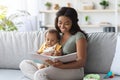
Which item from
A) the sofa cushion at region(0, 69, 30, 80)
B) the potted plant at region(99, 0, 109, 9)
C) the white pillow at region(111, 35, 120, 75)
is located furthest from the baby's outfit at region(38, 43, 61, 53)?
the potted plant at region(99, 0, 109, 9)

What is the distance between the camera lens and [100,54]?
88.5 inches

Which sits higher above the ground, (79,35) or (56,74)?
(79,35)

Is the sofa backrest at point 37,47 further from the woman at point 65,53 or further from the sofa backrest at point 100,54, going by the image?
the woman at point 65,53

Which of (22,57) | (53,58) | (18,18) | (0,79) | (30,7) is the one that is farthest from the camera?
(30,7)

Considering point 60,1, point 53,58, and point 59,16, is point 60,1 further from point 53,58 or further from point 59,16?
point 53,58

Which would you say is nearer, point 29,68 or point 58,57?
point 58,57

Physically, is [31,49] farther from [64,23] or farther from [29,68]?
[64,23]

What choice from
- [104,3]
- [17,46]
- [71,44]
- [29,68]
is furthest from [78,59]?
[104,3]

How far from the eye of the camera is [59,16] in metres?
2.22

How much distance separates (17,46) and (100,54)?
832 mm

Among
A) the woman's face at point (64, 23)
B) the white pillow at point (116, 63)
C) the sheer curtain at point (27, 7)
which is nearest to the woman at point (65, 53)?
the woman's face at point (64, 23)

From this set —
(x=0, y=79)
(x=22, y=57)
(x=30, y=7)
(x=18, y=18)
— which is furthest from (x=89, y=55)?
(x=30, y=7)

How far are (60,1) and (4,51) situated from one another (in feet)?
9.19

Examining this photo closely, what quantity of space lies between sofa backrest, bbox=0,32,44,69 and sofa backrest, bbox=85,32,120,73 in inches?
19.9
